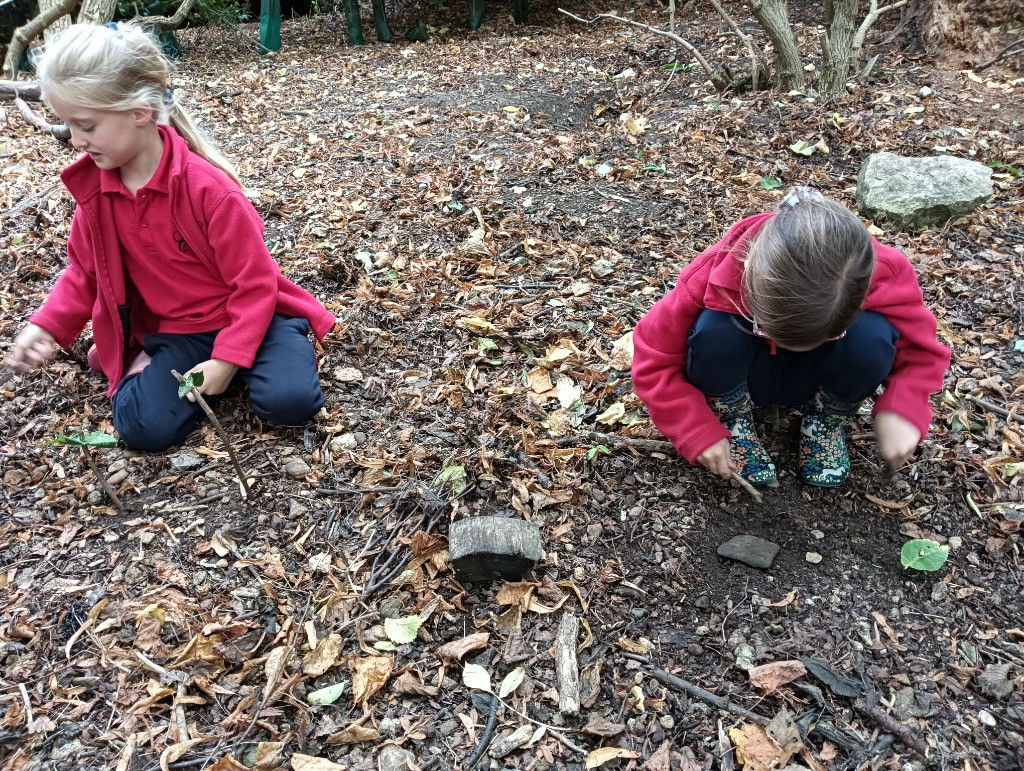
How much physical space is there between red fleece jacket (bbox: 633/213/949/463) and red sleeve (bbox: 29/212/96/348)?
1839mm

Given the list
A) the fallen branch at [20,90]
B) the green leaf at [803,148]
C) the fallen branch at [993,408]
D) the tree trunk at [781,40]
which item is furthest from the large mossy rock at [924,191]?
the fallen branch at [20,90]

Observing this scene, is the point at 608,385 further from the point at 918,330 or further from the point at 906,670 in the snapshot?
the point at 906,670

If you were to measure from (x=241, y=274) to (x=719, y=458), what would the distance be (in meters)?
1.62

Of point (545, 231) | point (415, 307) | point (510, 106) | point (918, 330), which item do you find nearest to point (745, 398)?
point (918, 330)

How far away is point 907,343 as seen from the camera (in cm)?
191

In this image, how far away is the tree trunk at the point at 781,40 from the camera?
473 centimetres

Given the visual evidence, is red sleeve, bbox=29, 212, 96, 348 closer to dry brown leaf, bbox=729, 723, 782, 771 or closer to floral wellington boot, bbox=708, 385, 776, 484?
floral wellington boot, bbox=708, 385, 776, 484

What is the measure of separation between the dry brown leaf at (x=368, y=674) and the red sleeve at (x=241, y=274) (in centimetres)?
107

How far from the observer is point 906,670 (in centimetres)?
172

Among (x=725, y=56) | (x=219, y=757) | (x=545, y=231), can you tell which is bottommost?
(x=219, y=757)

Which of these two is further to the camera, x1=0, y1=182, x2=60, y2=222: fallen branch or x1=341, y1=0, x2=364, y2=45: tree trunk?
x1=341, y1=0, x2=364, y2=45: tree trunk

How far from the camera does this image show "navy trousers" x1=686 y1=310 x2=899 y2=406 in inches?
72.7

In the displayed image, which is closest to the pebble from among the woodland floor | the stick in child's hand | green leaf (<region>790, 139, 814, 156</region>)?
Answer: the woodland floor

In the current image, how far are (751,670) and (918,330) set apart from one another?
992 mm
